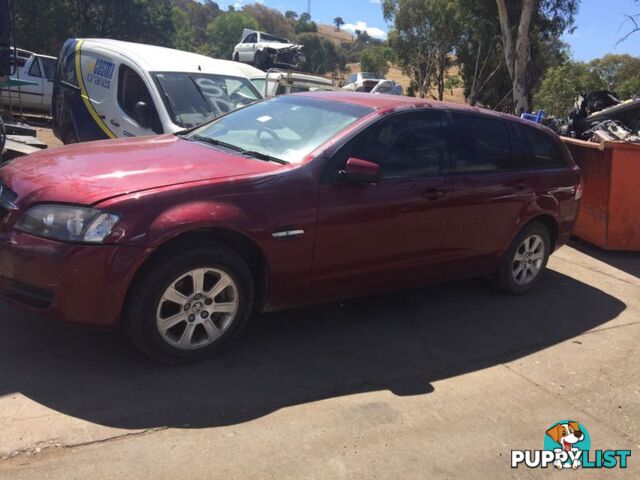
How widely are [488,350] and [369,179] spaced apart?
5.31 feet

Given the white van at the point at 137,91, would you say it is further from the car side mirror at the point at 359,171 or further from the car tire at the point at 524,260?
the car tire at the point at 524,260

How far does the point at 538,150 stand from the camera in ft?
18.0

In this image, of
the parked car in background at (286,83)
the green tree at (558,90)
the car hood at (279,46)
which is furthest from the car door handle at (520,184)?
the green tree at (558,90)

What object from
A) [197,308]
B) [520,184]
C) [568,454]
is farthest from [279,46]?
[568,454]

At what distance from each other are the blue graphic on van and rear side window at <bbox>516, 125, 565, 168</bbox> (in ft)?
16.0

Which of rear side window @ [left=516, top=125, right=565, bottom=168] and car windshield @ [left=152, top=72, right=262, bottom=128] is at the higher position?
car windshield @ [left=152, top=72, right=262, bottom=128]

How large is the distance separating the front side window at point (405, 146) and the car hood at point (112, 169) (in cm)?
70

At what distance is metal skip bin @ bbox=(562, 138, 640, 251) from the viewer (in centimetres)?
721

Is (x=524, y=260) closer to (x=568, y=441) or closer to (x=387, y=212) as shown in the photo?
(x=387, y=212)

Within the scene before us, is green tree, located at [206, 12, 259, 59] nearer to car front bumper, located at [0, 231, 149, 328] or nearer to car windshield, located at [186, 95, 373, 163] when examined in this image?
car windshield, located at [186, 95, 373, 163]

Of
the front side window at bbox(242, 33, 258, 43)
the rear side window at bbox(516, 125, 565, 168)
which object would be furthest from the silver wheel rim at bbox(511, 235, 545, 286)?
the front side window at bbox(242, 33, 258, 43)

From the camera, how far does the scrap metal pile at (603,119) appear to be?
25.9 feet

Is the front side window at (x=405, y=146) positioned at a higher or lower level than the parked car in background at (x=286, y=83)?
lower

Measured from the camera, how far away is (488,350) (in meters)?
4.45
